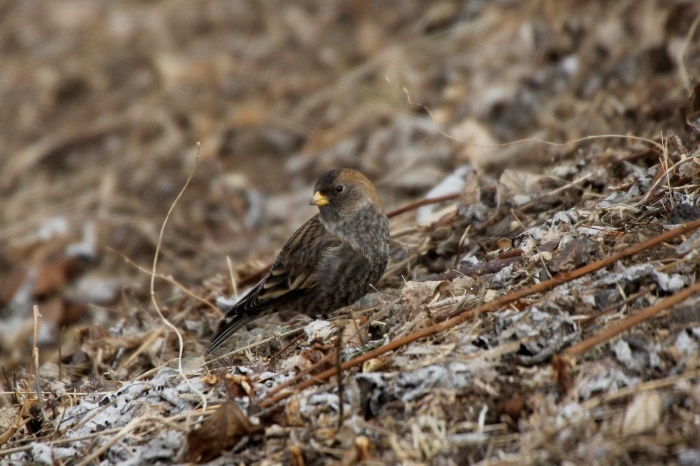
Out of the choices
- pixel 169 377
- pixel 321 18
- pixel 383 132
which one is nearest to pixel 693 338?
pixel 169 377

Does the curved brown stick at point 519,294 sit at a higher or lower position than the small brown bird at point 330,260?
higher

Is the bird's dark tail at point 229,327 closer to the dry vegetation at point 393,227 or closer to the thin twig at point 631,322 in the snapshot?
the dry vegetation at point 393,227

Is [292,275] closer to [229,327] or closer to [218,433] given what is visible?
[229,327]

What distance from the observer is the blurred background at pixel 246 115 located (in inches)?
247

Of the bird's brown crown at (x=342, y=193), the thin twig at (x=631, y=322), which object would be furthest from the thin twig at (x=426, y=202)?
the thin twig at (x=631, y=322)

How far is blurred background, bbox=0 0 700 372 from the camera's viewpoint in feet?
20.6

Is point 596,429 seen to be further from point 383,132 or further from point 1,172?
point 1,172

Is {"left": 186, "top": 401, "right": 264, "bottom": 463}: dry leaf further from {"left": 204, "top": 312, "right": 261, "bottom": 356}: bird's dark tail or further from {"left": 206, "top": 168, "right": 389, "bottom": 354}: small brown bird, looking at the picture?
{"left": 206, "top": 168, "right": 389, "bottom": 354}: small brown bird

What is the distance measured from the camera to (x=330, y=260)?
4934mm

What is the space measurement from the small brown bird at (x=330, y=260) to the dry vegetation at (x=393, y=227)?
20 cm

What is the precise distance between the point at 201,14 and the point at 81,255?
14.6 feet

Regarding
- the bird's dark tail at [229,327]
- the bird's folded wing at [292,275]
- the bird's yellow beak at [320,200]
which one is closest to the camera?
the bird's dark tail at [229,327]

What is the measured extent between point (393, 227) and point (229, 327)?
63.0 inches

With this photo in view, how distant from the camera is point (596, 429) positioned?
2797mm
